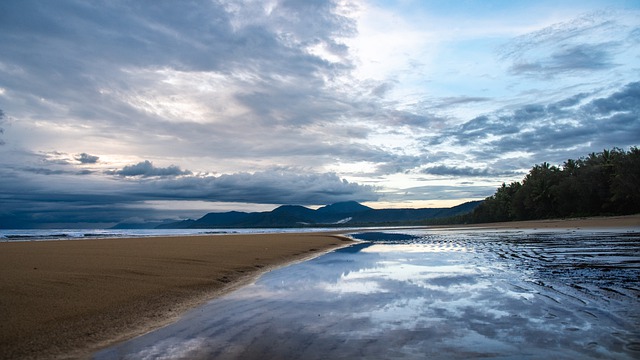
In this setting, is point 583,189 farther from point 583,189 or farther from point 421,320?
point 421,320

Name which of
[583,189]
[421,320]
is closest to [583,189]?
[583,189]

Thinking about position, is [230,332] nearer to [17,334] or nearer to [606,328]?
[17,334]

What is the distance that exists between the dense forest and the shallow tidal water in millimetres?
59002

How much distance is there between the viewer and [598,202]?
71312mm

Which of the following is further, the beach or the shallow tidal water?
the beach

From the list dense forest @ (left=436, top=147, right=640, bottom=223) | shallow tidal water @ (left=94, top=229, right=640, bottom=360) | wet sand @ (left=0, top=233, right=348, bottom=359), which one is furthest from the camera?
dense forest @ (left=436, top=147, right=640, bottom=223)

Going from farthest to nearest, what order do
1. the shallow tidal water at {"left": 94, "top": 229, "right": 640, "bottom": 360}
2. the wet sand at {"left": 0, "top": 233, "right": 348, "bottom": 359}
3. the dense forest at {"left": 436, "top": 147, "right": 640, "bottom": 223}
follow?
the dense forest at {"left": 436, "top": 147, "right": 640, "bottom": 223}, the wet sand at {"left": 0, "top": 233, "right": 348, "bottom": 359}, the shallow tidal water at {"left": 94, "top": 229, "right": 640, "bottom": 360}

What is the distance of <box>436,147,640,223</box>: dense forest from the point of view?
5822 cm

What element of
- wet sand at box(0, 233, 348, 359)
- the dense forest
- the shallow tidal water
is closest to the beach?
wet sand at box(0, 233, 348, 359)

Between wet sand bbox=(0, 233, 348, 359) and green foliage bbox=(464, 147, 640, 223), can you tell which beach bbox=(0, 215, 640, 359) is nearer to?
wet sand bbox=(0, 233, 348, 359)

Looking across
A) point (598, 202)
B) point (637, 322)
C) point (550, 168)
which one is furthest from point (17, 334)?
point (550, 168)

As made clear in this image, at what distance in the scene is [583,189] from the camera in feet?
228

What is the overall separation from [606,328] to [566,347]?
114 centimetres

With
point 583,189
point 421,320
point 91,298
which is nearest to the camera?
→ point 421,320
